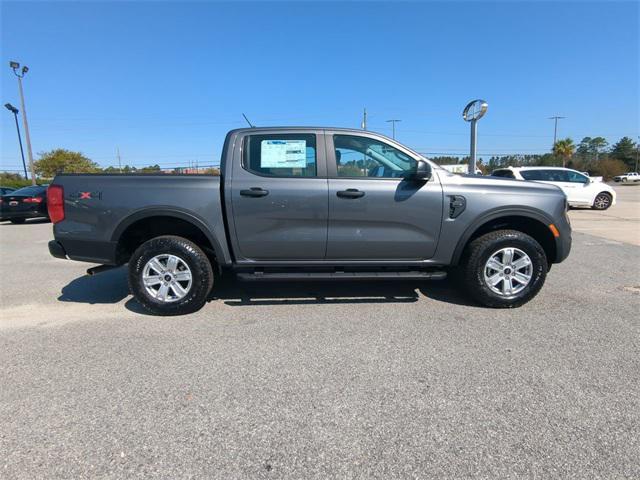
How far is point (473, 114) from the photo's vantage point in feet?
33.6

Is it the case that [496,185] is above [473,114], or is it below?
below

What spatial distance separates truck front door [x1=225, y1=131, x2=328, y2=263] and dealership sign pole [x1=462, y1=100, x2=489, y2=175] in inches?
300

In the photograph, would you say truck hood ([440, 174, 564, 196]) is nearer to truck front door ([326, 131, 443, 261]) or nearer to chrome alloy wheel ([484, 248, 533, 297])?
truck front door ([326, 131, 443, 261])

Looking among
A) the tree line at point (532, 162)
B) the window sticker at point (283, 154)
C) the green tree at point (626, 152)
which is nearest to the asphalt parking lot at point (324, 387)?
the window sticker at point (283, 154)

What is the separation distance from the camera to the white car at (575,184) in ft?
45.2

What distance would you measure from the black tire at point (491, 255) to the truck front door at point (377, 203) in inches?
17.6

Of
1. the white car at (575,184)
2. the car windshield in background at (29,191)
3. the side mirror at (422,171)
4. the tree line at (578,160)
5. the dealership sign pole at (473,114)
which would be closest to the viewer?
the side mirror at (422,171)

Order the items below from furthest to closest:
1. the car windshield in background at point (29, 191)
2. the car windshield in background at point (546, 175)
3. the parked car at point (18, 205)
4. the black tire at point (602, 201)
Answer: the black tire at point (602, 201) → the car windshield in background at point (546, 175) → the car windshield in background at point (29, 191) → the parked car at point (18, 205)

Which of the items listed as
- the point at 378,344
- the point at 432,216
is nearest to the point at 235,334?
the point at 378,344

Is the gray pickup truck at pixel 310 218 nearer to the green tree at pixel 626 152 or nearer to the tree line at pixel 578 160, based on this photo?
the tree line at pixel 578 160

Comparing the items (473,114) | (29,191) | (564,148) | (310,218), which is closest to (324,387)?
(310,218)

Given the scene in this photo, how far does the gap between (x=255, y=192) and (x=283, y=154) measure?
0.52 metres

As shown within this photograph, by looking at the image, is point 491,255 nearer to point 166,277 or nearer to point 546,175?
point 166,277

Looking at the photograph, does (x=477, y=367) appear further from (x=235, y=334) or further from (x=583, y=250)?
(x=583, y=250)
